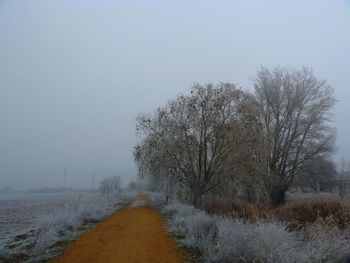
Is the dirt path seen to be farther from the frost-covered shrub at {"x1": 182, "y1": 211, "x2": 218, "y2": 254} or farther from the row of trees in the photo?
the row of trees

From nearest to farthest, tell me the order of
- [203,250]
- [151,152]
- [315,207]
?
[203,250] → [315,207] → [151,152]

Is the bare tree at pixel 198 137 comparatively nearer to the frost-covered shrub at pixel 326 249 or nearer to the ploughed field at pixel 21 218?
the ploughed field at pixel 21 218

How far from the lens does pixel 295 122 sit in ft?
120

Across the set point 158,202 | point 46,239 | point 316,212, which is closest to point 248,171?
point 316,212

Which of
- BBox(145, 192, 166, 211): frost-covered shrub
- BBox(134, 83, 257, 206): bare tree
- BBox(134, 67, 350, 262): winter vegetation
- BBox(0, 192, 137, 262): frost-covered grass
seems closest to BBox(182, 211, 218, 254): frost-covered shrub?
BBox(134, 67, 350, 262): winter vegetation

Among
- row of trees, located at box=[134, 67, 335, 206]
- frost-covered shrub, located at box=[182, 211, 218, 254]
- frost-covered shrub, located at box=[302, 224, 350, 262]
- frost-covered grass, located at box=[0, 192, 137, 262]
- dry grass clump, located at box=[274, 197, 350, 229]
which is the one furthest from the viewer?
row of trees, located at box=[134, 67, 335, 206]

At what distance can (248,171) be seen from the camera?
85.1ft

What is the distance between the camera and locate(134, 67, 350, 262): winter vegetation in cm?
1019

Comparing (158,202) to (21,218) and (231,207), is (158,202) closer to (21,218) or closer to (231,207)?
(21,218)

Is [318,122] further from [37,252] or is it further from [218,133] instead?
[37,252]

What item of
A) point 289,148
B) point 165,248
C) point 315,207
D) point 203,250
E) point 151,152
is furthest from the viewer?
point 289,148

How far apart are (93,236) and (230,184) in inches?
478

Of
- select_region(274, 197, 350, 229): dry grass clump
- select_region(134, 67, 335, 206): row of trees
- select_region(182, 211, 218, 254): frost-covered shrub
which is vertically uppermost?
select_region(134, 67, 335, 206): row of trees

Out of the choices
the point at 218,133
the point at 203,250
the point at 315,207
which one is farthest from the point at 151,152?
the point at 203,250
